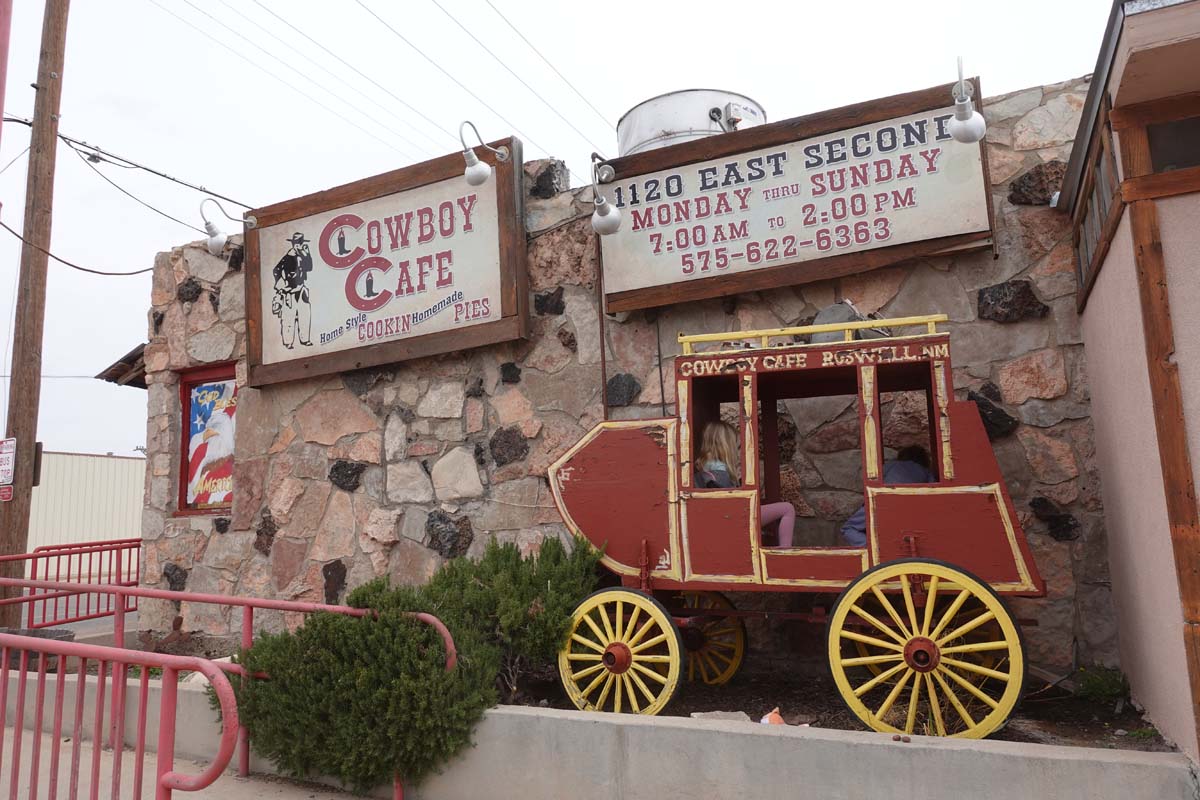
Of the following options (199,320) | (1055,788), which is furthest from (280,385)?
(1055,788)

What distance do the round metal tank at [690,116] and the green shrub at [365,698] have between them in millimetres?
3979

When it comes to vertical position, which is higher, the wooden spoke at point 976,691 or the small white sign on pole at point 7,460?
the small white sign on pole at point 7,460

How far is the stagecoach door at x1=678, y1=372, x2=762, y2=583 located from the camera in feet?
13.8

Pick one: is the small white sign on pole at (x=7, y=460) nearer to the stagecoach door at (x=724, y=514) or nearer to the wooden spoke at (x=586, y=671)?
the wooden spoke at (x=586, y=671)

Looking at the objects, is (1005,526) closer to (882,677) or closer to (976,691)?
(976,691)

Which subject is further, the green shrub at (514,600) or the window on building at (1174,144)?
the green shrub at (514,600)

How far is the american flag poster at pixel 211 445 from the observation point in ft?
26.4

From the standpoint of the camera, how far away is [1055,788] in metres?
3.07

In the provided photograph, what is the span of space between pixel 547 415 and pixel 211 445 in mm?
3833

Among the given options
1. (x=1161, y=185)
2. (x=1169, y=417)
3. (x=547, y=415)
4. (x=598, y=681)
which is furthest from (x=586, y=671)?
(x=1161, y=185)

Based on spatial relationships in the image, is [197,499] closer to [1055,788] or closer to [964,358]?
[964,358]

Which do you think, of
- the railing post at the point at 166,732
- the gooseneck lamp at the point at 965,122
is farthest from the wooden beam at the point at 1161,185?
the railing post at the point at 166,732

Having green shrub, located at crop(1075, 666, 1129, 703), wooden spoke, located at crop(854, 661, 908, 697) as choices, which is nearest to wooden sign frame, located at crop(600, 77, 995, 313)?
green shrub, located at crop(1075, 666, 1129, 703)

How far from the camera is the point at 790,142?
18.2ft
